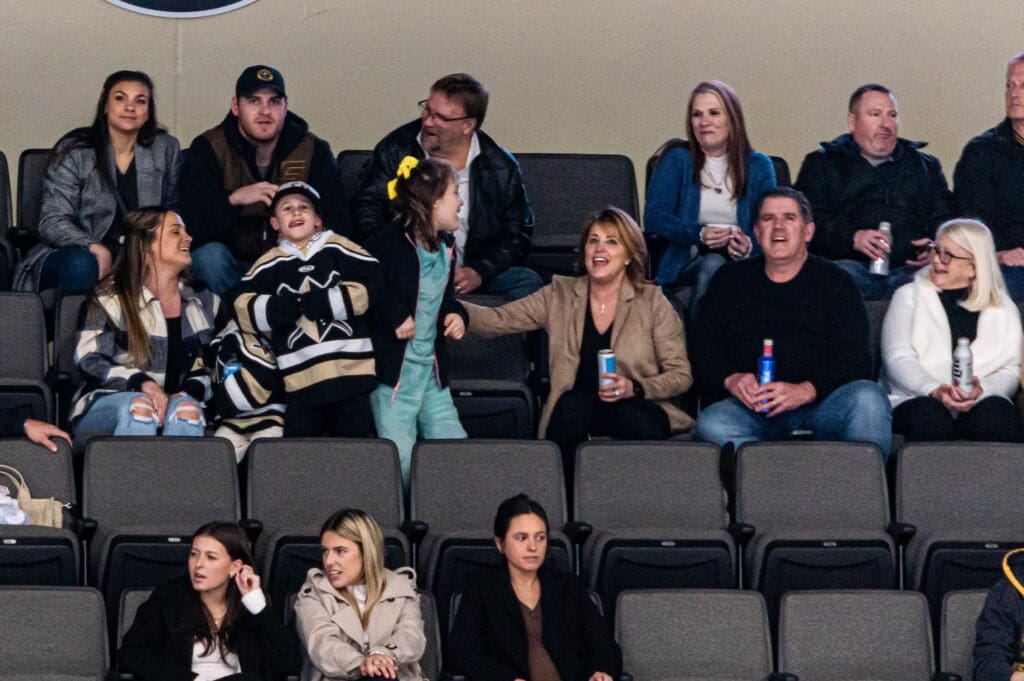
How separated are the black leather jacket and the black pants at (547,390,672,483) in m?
0.86

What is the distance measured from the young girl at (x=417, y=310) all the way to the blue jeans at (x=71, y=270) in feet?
3.22

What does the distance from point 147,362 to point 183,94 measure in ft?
6.93

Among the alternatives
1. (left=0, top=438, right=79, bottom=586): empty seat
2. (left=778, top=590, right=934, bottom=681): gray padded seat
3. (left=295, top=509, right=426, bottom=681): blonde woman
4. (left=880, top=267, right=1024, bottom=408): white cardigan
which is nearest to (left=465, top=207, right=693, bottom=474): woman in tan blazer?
(left=880, top=267, right=1024, bottom=408): white cardigan

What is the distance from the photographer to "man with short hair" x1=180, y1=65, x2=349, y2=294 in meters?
6.85

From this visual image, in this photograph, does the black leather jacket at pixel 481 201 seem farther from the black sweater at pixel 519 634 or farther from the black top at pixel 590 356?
the black sweater at pixel 519 634

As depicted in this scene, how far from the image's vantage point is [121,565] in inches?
216

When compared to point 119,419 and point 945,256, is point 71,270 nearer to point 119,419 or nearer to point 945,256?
point 119,419

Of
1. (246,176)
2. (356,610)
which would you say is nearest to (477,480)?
(356,610)

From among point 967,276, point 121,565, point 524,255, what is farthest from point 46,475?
point 967,276

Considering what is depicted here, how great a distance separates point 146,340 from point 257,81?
1.13 metres

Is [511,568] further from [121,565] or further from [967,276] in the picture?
[967,276]

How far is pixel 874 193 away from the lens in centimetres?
725

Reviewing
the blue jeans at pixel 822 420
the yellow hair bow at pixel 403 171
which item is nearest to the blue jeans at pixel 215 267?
the yellow hair bow at pixel 403 171

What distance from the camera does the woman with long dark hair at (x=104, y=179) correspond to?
679 cm
